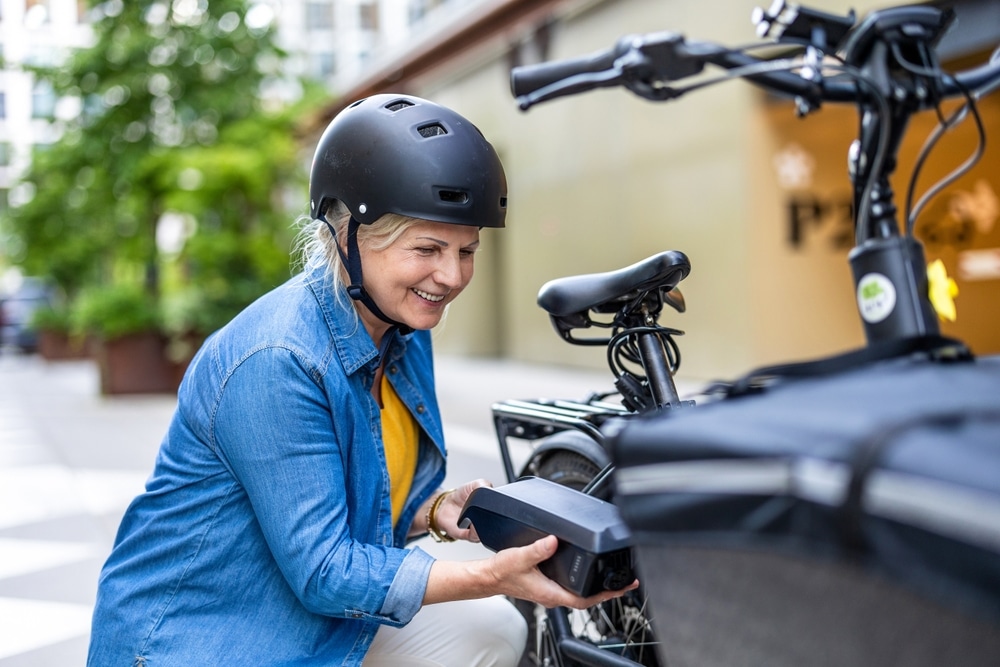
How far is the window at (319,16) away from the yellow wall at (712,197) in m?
14.3

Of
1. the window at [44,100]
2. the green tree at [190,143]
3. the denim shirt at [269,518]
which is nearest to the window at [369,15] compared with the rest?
the green tree at [190,143]

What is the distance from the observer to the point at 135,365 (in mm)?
12273

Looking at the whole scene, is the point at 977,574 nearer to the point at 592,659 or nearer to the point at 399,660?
the point at 592,659

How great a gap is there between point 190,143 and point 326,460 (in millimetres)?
11648

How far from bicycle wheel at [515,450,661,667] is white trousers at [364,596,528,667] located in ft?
0.40

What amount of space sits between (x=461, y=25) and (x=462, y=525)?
1305cm

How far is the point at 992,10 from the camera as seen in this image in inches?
279

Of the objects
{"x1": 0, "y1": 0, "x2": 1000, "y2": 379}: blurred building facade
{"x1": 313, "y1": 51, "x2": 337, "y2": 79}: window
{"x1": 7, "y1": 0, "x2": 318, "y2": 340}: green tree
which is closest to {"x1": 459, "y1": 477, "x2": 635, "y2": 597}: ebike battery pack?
{"x1": 0, "y1": 0, "x2": 1000, "y2": 379}: blurred building facade

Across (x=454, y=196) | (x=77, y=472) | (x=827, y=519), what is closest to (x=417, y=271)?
(x=454, y=196)

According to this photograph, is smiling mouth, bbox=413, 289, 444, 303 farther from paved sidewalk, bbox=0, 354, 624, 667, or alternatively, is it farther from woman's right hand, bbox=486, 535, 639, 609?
paved sidewalk, bbox=0, 354, 624, 667

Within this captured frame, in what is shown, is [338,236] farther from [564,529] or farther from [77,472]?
[77,472]

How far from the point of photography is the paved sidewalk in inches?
154

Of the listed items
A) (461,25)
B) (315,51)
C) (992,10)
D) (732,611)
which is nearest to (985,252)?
(992,10)

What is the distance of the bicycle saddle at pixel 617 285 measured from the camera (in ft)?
7.16
